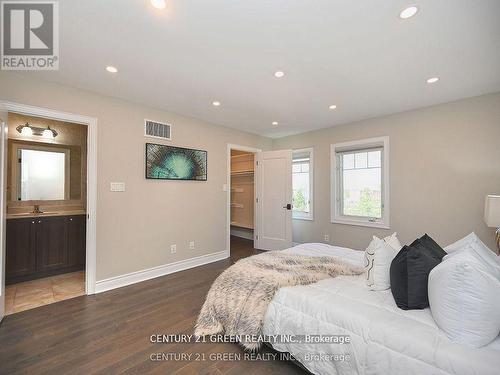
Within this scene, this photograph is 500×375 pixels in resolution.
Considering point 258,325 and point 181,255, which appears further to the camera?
point 181,255

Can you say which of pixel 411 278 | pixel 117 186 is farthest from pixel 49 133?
pixel 411 278

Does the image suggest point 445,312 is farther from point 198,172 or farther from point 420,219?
point 198,172

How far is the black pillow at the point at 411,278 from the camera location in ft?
4.58

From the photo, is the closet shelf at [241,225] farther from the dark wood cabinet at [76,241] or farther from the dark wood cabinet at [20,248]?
the dark wood cabinet at [20,248]

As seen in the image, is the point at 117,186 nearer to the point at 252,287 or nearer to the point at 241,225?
the point at 252,287

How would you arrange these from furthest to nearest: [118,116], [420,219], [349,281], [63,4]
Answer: [420,219] → [118,116] → [349,281] → [63,4]

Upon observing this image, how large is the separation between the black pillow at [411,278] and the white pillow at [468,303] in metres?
0.15

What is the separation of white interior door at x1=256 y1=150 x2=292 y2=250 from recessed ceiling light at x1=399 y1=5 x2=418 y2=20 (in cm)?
308

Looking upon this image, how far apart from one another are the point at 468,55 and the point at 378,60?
802mm

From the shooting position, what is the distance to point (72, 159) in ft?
13.0

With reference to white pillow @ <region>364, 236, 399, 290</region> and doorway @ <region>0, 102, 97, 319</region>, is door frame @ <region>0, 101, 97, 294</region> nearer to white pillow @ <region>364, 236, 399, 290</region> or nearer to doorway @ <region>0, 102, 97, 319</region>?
doorway @ <region>0, 102, 97, 319</region>

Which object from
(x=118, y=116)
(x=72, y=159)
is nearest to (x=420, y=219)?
(x=118, y=116)

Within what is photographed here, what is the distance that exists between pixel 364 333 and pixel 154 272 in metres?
3.06

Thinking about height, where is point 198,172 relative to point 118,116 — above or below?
below
